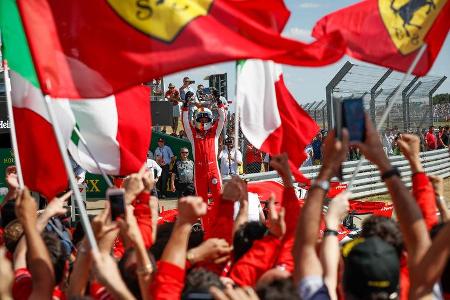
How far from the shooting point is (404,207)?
2807 mm

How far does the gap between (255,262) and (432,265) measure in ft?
3.24

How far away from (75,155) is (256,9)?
2.40 metres

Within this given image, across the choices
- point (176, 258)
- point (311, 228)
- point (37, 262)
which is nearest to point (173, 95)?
point (37, 262)

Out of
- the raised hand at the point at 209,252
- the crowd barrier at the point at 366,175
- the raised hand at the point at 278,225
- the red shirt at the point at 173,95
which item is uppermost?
the red shirt at the point at 173,95

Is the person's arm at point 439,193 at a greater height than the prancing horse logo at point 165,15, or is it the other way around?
the prancing horse logo at point 165,15

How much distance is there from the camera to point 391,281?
262 cm

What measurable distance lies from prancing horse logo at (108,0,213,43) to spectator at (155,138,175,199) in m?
12.9

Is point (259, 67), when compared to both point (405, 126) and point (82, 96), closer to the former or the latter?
point (82, 96)

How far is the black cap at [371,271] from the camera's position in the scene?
8.52 ft

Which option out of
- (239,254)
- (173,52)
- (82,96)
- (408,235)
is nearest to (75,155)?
(82,96)

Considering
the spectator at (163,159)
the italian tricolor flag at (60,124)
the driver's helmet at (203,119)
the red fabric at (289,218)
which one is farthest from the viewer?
the spectator at (163,159)

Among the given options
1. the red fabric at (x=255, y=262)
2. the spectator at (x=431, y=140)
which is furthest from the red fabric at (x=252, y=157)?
the red fabric at (x=255, y=262)

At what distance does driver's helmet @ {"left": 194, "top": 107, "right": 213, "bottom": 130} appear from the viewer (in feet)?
33.7

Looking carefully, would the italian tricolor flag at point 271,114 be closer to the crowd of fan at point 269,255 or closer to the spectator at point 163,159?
the crowd of fan at point 269,255
